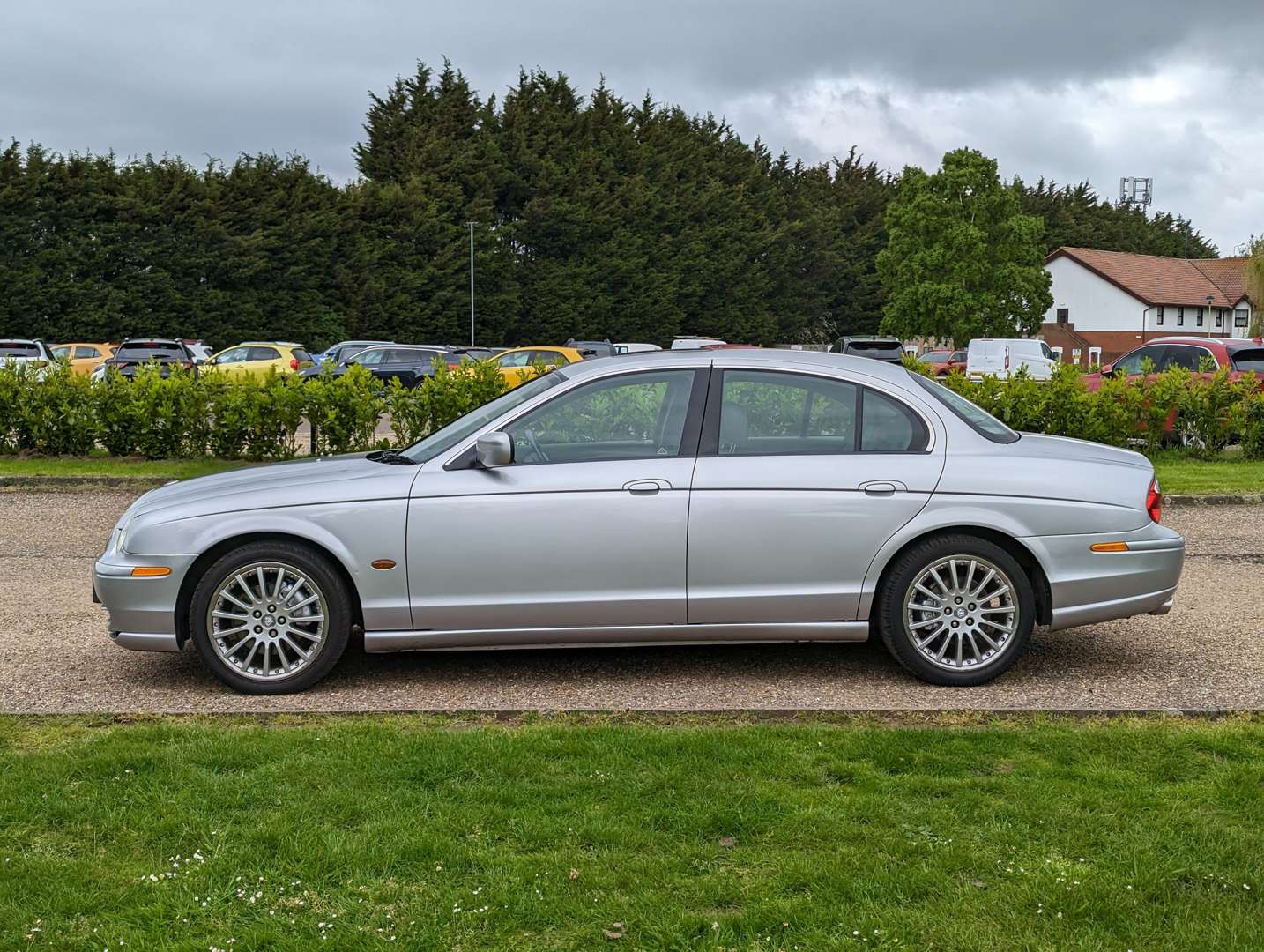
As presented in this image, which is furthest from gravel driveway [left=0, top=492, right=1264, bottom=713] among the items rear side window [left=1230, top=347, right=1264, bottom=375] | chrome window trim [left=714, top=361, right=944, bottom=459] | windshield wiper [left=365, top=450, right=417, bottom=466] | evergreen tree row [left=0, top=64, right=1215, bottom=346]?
evergreen tree row [left=0, top=64, right=1215, bottom=346]

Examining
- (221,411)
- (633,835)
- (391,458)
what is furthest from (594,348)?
(633,835)

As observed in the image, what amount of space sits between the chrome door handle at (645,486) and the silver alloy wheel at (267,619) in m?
1.53

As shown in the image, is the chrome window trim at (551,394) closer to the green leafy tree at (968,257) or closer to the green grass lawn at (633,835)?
the green grass lawn at (633,835)

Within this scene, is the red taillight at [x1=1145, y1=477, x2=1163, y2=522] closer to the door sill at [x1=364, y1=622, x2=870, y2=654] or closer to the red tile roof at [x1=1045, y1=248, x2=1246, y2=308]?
the door sill at [x1=364, y1=622, x2=870, y2=654]

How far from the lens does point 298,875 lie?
3.82 meters

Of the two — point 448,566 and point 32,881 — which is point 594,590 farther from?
point 32,881

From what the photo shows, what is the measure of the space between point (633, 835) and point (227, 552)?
9.41 ft

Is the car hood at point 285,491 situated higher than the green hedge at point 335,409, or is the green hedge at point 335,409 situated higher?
the green hedge at point 335,409

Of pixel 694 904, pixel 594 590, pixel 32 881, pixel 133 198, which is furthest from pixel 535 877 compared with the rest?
pixel 133 198

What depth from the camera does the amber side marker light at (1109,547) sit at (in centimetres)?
616

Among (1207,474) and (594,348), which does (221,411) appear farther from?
(594,348)

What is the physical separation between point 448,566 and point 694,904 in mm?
2652

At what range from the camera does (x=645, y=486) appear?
5992 millimetres

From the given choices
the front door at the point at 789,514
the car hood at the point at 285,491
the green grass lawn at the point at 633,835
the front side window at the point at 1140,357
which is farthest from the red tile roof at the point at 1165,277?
the green grass lawn at the point at 633,835
